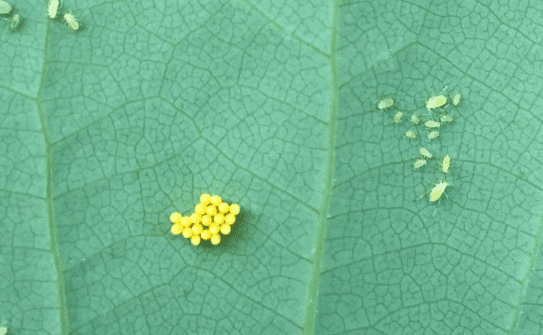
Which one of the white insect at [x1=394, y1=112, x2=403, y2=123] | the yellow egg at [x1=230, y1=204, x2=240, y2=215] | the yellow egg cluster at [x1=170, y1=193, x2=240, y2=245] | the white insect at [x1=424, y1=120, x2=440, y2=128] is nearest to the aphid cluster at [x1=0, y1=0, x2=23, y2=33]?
the yellow egg cluster at [x1=170, y1=193, x2=240, y2=245]

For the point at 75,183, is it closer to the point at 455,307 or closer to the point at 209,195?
the point at 209,195

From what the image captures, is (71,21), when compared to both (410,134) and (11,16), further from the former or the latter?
(410,134)

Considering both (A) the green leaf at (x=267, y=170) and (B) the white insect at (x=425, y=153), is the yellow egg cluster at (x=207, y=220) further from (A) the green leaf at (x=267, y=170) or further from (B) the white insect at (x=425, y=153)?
(B) the white insect at (x=425, y=153)

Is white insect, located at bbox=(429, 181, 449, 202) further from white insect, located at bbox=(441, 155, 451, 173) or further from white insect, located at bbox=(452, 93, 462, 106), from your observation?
white insect, located at bbox=(452, 93, 462, 106)

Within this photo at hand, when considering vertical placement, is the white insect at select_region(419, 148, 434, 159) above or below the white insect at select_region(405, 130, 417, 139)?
below

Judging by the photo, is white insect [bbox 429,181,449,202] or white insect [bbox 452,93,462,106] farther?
white insect [bbox 452,93,462,106]

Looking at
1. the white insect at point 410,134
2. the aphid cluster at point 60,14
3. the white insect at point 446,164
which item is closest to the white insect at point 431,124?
the white insect at point 410,134
